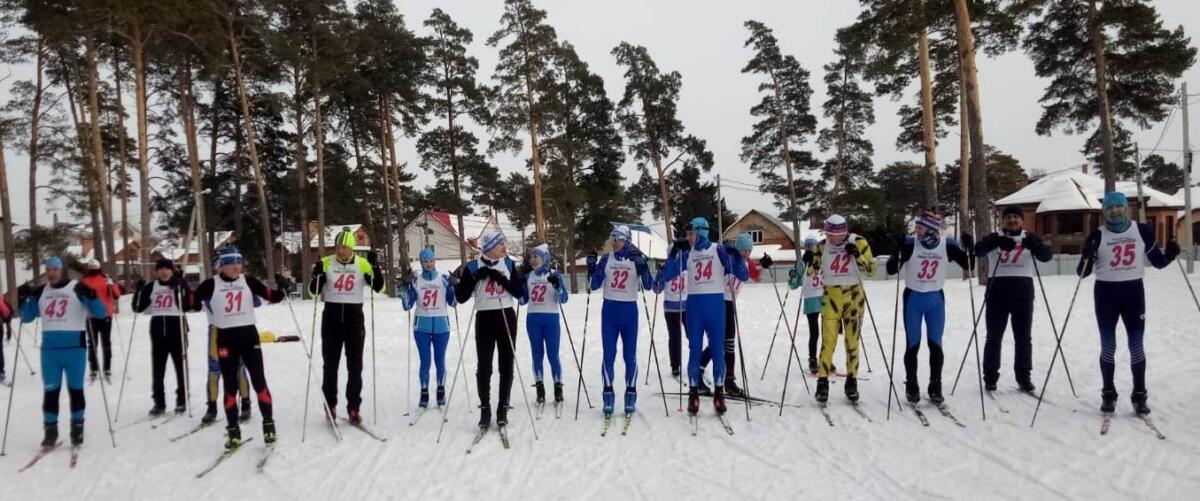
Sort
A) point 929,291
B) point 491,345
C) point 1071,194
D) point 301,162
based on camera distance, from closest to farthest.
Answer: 1. point 491,345
2. point 929,291
3. point 301,162
4. point 1071,194

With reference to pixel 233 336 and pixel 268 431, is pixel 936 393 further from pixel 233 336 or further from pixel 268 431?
pixel 233 336

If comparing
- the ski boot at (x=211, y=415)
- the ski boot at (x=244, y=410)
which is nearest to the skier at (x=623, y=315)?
the ski boot at (x=244, y=410)

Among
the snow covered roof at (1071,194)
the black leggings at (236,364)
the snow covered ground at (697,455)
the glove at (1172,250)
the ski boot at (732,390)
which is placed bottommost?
the snow covered ground at (697,455)

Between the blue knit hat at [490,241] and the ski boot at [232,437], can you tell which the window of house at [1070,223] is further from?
the ski boot at [232,437]

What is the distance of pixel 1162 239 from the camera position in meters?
39.0

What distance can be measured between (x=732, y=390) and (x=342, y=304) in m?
4.21

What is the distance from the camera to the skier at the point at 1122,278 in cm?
552

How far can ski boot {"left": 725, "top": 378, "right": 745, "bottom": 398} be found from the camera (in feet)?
23.1

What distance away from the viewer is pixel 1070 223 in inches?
1540

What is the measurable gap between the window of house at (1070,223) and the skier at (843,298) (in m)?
41.5

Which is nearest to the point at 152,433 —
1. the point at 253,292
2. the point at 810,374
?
the point at 253,292

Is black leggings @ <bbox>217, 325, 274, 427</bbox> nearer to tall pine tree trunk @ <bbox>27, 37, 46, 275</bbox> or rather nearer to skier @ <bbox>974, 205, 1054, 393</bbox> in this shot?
skier @ <bbox>974, 205, 1054, 393</bbox>

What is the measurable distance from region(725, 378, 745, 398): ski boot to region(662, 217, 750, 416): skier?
0.76 metres

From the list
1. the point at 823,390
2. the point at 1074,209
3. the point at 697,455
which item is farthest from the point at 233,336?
the point at 1074,209
